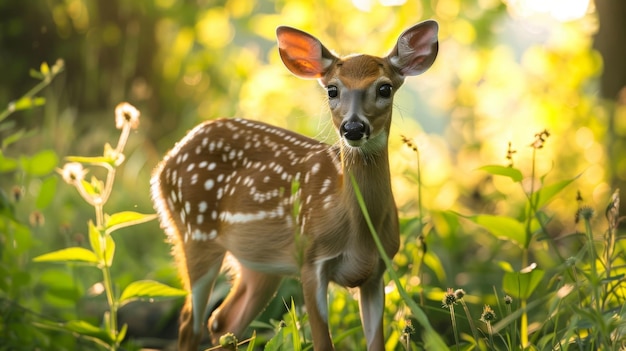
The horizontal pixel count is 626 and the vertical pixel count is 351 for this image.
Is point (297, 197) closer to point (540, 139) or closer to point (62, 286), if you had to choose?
point (540, 139)

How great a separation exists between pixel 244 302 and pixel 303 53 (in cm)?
109

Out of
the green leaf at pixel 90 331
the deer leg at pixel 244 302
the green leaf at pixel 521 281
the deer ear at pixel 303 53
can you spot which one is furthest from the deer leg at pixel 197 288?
the green leaf at pixel 521 281

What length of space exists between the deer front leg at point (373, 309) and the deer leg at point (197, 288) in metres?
0.65

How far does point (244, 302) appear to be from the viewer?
3572 millimetres

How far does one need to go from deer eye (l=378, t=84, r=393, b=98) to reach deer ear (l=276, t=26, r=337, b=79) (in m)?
0.28

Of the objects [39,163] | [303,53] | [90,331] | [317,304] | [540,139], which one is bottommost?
[90,331]

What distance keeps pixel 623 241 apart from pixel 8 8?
224 inches

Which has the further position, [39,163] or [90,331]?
[39,163]

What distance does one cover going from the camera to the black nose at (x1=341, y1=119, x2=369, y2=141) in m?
2.56

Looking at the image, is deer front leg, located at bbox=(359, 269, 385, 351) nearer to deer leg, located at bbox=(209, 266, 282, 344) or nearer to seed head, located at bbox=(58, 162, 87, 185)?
deer leg, located at bbox=(209, 266, 282, 344)

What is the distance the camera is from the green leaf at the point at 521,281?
2781 millimetres

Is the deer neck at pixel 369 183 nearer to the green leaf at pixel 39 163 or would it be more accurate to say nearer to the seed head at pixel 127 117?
the seed head at pixel 127 117

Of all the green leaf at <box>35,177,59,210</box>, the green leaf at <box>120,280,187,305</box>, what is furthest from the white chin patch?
the green leaf at <box>35,177,59,210</box>

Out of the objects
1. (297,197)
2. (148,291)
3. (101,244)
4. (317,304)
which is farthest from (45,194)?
(317,304)
